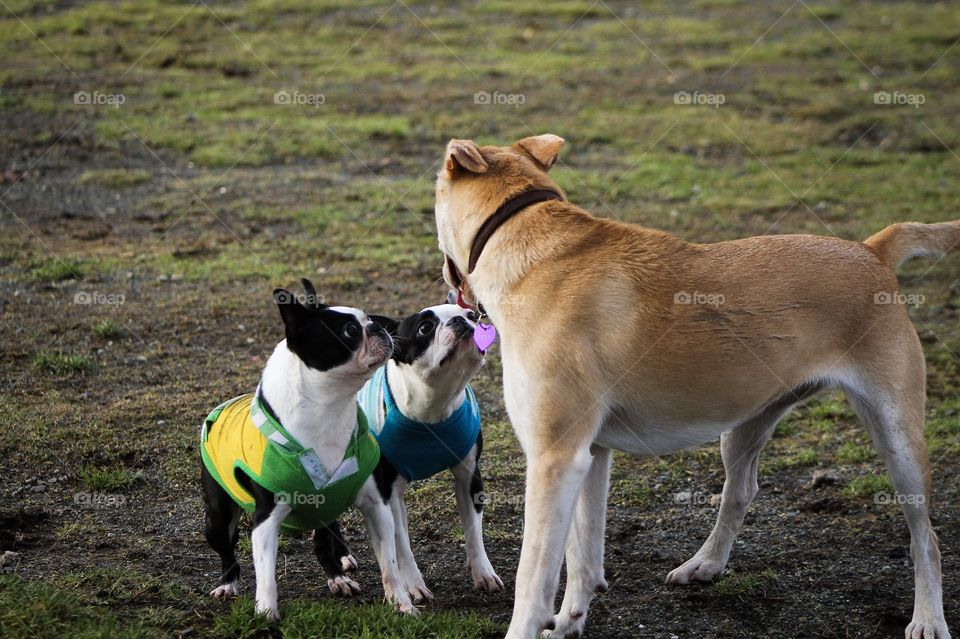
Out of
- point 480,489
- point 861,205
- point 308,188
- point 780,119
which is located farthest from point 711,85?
point 480,489

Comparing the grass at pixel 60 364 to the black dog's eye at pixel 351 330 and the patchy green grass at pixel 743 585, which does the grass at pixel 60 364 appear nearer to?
the black dog's eye at pixel 351 330

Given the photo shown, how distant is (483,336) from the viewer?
5336mm

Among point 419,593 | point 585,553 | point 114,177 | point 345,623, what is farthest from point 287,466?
point 114,177

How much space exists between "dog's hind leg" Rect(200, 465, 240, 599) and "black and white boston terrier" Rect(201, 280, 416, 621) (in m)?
0.01

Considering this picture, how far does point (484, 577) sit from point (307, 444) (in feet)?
4.27

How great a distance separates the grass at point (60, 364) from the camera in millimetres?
8586

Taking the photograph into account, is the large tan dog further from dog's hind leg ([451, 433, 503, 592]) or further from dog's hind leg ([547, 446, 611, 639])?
dog's hind leg ([451, 433, 503, 592])

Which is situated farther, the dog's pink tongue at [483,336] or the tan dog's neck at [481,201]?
the dog's pink tongue at [483,336]

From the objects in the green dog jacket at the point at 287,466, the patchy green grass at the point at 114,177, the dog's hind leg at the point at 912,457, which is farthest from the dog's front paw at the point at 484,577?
the patchy green grass at the point at 114,177

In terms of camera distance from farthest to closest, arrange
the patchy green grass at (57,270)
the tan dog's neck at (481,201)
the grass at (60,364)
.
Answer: the patchy green grass at (57,270) < the grass at (60,364) < the tan dog's neck at (481,201)

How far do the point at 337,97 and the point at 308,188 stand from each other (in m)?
3.66

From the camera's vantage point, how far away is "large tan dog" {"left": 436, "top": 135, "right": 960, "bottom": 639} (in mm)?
4715

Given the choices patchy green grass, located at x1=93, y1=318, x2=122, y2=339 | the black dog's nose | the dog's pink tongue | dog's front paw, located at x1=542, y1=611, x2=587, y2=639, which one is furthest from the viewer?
patchy green grass, located at x1=93, y1=318, x2=122, y2=339

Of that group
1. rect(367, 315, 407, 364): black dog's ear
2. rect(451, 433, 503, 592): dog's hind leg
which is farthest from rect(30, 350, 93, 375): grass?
rect(451, 433, 503, 592): dog's hind leg
